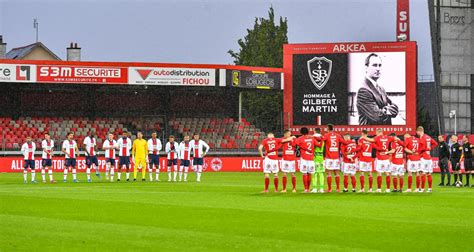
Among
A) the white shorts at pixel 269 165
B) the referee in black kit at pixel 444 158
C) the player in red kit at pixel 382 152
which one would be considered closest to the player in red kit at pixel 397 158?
the player in red kit at pixel 382 152

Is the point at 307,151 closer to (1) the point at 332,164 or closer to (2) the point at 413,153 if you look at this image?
(1) the point at 332,164

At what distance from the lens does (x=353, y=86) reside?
59.4 meters

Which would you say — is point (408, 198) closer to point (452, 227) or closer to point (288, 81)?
point (452, 227)

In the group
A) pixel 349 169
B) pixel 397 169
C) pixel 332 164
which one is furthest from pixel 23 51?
pixel 397 169

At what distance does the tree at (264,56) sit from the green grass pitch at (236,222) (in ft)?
210

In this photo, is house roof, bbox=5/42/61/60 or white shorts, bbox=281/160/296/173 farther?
house roof, bbox=5/42/61/60

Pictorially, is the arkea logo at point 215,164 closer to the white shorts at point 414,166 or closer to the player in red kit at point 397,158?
the player in red kit at point 397,158

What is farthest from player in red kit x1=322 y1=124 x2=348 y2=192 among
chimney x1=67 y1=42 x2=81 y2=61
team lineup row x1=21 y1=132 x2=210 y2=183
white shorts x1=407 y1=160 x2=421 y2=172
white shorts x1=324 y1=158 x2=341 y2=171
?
chimney x1=67 y1=42 x2=81 y2=61

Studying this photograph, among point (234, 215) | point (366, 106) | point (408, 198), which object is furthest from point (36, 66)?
point (234, 215)

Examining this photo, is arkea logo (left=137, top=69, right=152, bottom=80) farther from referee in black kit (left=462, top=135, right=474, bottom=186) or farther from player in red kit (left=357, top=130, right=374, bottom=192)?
player in red kit (left=357, top=130, right=374, bottom=192)

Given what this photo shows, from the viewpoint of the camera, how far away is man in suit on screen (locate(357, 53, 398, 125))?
5900cm

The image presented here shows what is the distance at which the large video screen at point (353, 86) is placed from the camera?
59.0 metres

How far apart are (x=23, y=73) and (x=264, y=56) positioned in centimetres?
4048

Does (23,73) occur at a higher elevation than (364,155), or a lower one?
higher
